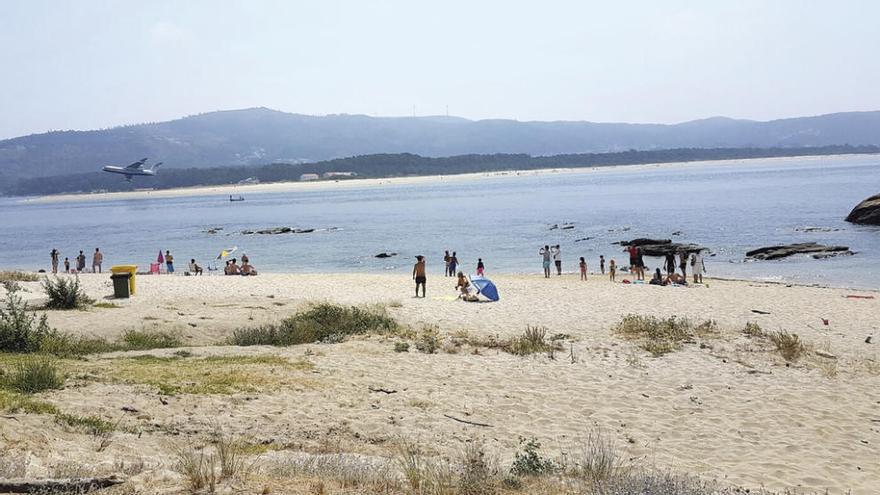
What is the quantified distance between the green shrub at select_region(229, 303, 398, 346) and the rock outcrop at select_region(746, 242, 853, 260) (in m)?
23.9

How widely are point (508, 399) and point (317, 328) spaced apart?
17.0ft

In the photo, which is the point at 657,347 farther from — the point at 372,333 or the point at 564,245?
the point at 564,245

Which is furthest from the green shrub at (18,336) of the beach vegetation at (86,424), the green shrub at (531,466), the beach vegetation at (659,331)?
the beach vegetation at (659,331)

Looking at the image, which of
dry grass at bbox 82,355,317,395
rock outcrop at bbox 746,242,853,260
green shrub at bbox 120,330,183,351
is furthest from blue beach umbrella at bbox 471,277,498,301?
rock outcrop at bbox 746,242,853,260

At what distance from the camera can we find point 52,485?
5008 millimetres

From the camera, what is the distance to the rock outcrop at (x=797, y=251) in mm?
32594

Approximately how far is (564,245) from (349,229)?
2351 centimetres

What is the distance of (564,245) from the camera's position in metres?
41.9

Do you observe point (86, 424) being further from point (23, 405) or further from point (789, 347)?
point (789, 347)

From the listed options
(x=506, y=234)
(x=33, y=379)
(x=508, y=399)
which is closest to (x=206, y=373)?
(x=33, y=379)

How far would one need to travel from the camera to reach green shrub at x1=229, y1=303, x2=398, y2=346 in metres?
13.1

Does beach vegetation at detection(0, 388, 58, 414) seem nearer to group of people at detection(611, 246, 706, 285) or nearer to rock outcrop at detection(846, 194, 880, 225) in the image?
group of people at detection(611, 246, 706, 285)

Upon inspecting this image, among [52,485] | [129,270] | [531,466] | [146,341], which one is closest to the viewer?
[52,485]

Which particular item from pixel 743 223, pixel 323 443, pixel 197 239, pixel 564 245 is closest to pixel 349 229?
pixel 197 239
